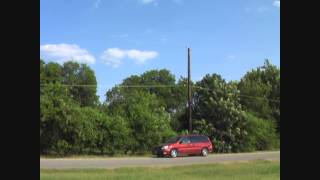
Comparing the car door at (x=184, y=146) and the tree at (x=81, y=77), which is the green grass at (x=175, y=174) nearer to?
the car door at (x=184, y=146)

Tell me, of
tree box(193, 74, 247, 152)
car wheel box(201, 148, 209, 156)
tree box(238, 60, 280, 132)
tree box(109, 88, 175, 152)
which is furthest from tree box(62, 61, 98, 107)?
car wheel box(201, 148, 209, 156)

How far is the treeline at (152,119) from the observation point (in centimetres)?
3950

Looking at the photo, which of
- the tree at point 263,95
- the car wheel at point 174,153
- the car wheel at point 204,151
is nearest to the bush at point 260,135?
the tree at point 263,95

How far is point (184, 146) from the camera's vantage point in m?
38.2

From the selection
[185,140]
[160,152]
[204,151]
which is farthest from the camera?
[204,151]

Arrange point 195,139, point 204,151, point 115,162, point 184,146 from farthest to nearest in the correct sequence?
point 204,151, point 195,139, point 184,146, point 115,162

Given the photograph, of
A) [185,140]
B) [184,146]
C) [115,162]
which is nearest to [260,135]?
[185,140]

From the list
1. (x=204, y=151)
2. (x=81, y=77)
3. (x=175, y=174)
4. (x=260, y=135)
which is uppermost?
(x=81, y=77)

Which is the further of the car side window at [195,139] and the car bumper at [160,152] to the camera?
the car side window at [195,139]

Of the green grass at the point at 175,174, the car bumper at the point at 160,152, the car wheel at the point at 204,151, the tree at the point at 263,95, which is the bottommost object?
the car wheel at the point at 204,151

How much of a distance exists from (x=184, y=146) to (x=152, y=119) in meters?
6.00

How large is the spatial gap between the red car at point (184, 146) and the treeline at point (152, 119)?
434 centimetres

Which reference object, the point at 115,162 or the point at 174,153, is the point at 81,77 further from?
the point at 115,162

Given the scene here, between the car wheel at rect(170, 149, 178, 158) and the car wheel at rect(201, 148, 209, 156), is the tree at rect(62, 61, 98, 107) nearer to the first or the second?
the car wheel at rect(201, 148, 209, 156)
